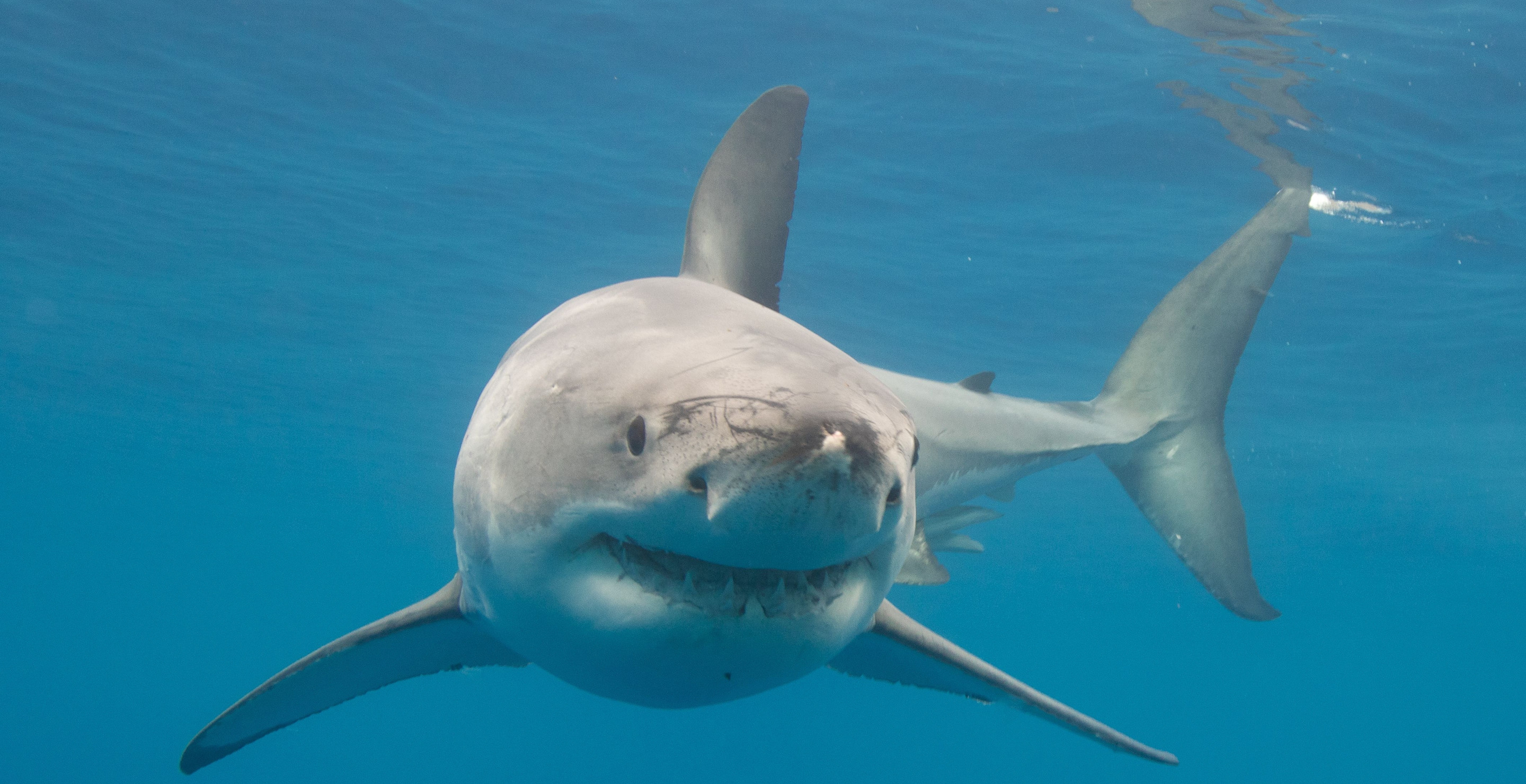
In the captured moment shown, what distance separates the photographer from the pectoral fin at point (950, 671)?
315cm

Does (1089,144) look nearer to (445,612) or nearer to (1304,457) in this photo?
(445,612)

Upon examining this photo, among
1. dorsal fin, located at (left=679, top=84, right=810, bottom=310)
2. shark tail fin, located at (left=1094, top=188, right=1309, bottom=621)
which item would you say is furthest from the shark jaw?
shark tail fin, located at (left=1094, top=188, right=1309, bottom=621)

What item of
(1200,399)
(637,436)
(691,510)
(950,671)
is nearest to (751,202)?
(950,671)

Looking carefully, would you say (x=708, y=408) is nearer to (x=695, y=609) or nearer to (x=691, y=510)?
(x=691, y=510)

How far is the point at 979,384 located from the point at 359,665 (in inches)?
188

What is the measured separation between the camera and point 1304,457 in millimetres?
26234

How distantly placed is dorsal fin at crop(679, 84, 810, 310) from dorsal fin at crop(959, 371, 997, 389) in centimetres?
281

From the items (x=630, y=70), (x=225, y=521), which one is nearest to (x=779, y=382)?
(x=630, y=70)

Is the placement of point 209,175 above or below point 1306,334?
above

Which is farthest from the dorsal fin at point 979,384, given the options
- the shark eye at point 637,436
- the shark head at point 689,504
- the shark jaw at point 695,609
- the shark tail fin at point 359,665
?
the shark eye at point 637,436

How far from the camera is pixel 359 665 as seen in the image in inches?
136

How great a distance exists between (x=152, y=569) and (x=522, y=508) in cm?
9962

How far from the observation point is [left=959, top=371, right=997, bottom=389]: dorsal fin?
22.0ft

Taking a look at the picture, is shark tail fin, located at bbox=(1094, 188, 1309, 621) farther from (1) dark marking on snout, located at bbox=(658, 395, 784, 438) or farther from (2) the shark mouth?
(1) dark marking on snout, located at bbox=(658, 395, 784, 438)
